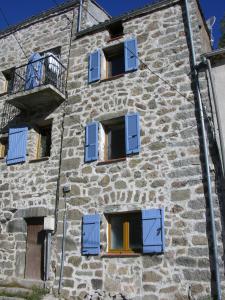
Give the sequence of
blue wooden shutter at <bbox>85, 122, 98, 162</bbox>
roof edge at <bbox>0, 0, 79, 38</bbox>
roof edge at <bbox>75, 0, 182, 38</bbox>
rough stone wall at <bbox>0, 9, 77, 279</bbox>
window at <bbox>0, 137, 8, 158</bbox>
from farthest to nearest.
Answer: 1. roof edge at <bbox>0, 0, 79, 38</bbox>
2. window at <bbox>0, 137, 8, 158</bbox>
3. roof edge at <bbox>75, 0, 182, 38</bbox>
4. rough stone wall at <bbox>0, 9, 77, 279</bbox>
5. blue wooden shutter at <bbox>85, 122, 98, 162</bbox>

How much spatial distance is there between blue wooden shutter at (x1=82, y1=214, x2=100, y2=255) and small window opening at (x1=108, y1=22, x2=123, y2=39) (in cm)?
580

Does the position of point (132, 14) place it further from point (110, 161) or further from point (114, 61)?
point (110, 161)

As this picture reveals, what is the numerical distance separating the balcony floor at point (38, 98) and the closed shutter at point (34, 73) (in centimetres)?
33

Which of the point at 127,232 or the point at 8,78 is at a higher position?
the point at 8,78

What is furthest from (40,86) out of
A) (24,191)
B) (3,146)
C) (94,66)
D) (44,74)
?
(24,191)

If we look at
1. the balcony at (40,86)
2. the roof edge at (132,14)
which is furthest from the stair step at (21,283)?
the roof edge at (132,14)

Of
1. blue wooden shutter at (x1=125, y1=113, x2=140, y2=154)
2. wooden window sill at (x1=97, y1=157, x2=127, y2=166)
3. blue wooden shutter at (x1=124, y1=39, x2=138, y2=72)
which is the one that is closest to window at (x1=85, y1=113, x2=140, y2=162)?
blue wooden shutter at (x1=125, y1=113, x2=140, y2=154)

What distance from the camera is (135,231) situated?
8.59 metres

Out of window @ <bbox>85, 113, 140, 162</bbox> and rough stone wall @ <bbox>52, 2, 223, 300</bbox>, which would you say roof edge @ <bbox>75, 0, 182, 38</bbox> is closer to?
rough stone wall @ <bbox>52, 2, 223, 300</bbox>

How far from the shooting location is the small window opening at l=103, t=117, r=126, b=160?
964cm

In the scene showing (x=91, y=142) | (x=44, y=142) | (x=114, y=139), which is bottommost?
(x=91, y=142)

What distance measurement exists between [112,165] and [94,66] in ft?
11.0

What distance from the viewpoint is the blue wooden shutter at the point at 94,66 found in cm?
1061

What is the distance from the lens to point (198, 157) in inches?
327
